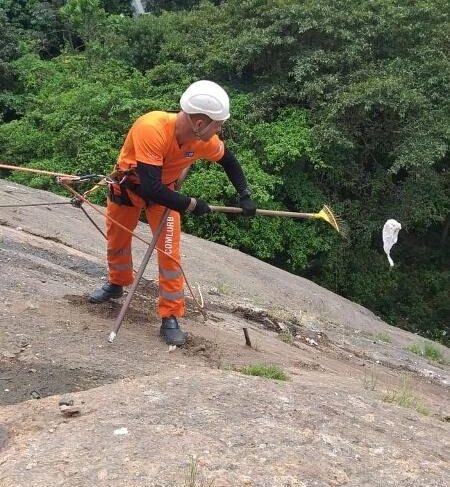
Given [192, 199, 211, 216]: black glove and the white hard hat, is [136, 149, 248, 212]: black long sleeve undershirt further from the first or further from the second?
the white hard hat

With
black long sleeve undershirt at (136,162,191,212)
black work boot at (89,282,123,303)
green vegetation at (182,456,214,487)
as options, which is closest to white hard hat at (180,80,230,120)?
black long sleeve undershirt at (136,162,191,212)

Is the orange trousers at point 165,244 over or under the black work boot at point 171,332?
over

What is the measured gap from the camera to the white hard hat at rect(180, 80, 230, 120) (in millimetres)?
4543

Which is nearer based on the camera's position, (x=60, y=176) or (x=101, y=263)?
(x=60, y=176)

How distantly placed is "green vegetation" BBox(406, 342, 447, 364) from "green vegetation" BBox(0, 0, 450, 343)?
4.56 meters

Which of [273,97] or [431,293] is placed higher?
[273,97]

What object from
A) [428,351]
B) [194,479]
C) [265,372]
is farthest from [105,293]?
[428,351]

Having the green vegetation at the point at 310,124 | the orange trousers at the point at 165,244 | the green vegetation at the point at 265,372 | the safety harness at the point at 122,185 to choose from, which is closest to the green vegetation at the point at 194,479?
the green vegetation at the point at 265,372

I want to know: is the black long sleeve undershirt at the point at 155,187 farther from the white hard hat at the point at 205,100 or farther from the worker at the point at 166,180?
the white hard hat at the point at 205,100

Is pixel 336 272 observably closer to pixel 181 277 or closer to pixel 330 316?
pixel 330 316

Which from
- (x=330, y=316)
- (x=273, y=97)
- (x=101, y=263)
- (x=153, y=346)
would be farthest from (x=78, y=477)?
(x=273, y=97)

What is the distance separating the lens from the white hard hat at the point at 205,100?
454cm

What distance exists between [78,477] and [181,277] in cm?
216

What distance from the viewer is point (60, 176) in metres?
5.13
